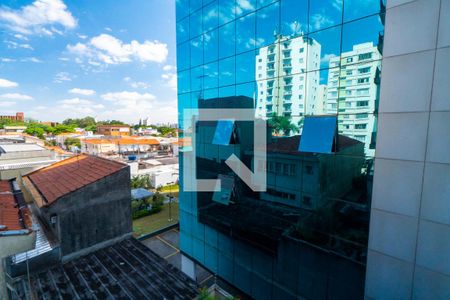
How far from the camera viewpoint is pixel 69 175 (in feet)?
38.5

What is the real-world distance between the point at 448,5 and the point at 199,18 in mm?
10194

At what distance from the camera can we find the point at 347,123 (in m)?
6.84

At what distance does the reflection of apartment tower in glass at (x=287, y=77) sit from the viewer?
7.68 meters

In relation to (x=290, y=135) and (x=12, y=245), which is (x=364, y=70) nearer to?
(x=290, y=135)

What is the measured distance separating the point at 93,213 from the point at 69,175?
10.6 ft

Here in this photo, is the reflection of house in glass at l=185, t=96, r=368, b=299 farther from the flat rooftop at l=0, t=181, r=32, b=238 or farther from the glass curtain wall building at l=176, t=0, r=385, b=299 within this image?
the flat rooftop at l=0, t=181, r=32, b=238

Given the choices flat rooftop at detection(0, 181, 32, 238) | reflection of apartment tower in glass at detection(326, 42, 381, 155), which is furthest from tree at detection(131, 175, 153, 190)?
reflection of apartment tower in glass at detection(326, 42, 381, 155)

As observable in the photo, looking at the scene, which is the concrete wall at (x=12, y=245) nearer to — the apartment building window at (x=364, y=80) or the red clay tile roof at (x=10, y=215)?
the red clay tile roof at (x=10, y=215)

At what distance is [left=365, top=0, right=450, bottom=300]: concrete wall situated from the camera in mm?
5262

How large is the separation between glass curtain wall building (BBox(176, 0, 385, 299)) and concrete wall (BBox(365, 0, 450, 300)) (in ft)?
1.22

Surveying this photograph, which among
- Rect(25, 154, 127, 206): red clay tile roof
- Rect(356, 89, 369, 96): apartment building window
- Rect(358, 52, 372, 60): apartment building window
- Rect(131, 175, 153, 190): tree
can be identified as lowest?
Rect(131, 175, 153, 190): tree

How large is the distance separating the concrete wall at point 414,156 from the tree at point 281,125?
112 inches

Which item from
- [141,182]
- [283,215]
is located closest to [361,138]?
[283,215]

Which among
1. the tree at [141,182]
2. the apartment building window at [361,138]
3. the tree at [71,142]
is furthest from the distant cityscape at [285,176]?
the tree at [71,142]
